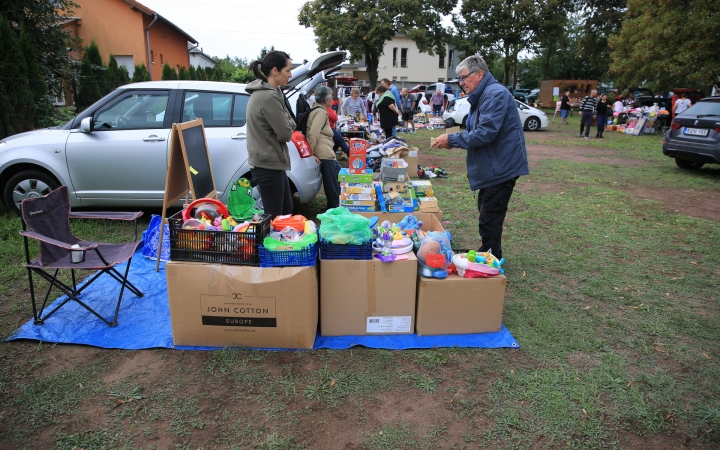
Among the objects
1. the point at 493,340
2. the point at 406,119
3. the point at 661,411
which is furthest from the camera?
the point at 406,119

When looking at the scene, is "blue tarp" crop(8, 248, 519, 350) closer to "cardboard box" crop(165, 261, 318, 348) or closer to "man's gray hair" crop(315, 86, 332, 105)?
"cardboard box" crop(165, 261, 318, 348)

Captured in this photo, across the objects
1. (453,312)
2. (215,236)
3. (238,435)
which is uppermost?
(215,236)

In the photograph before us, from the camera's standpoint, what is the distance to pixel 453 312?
3.46 m

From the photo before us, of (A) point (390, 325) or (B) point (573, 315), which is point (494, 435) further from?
(B) point (573, 315)

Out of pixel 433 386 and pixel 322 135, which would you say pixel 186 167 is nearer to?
pixel 322 135

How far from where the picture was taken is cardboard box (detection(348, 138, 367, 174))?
5.91m

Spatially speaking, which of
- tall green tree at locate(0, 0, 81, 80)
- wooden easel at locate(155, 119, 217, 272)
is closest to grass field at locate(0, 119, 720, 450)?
wooden easel at locate(155, 119, 217, 272)

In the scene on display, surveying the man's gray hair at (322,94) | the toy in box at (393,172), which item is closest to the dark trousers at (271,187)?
the toy in box at (393,172)

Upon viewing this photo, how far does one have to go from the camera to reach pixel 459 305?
3451 millimetres

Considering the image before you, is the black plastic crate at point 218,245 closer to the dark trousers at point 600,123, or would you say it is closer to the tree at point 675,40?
the dark trousers at point 600,123

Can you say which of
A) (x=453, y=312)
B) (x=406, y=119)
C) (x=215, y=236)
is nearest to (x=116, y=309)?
(x=215, y=236)

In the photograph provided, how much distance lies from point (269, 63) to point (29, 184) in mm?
3968

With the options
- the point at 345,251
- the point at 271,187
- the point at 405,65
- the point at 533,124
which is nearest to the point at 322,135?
the point at 271,187

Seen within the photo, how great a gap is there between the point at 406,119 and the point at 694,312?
52.4 ft
